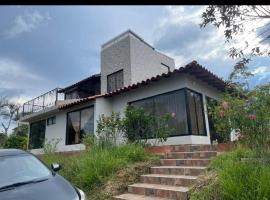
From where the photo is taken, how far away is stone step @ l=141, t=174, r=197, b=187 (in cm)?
615

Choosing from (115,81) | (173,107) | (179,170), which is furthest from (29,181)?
(115,81)

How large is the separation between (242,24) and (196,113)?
6660 mm

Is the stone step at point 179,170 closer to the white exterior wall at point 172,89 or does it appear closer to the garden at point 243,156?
the garden at point 243,156

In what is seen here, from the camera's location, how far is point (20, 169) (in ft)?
15.8

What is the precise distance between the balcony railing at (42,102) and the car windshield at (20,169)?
12.3m

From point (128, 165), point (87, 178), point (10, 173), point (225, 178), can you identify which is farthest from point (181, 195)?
point (10, 173)

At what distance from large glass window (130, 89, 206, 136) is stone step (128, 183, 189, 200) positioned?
4.17 m

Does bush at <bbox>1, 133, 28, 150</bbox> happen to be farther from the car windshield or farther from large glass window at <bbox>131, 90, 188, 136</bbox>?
the car windshield

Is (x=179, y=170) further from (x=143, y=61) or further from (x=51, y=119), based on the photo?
(x=51, y=119)

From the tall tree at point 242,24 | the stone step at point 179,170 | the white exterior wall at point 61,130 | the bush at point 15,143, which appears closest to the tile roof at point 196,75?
the stone step at point 179,170

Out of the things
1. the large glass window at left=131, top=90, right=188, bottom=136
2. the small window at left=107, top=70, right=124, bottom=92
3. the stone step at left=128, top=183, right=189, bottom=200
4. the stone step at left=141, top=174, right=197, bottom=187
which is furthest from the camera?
the small window at left=107, top=70, right=124, bottom=92

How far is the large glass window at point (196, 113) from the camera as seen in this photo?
10648 mm

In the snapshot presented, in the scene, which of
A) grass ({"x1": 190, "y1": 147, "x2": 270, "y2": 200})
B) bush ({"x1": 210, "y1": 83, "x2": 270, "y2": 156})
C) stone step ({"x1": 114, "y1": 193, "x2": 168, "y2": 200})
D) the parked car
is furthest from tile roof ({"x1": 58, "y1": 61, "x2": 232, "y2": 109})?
the parked car

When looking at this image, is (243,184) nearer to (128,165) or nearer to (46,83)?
(128,165)
